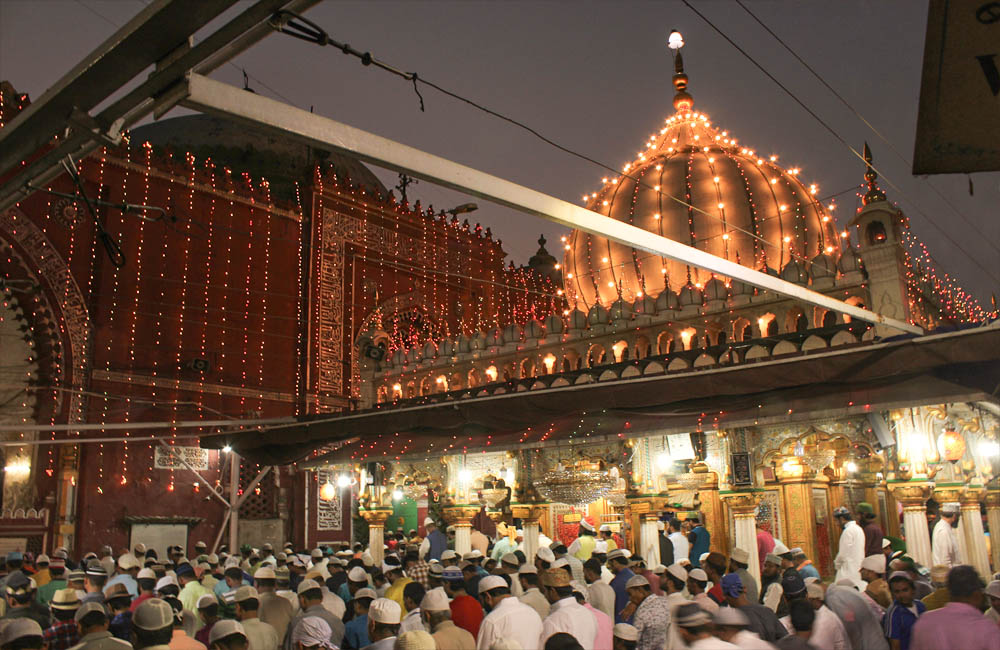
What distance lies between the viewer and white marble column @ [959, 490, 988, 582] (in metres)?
10.0

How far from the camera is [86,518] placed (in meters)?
14.5

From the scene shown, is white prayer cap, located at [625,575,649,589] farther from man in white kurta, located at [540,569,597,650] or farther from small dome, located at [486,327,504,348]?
small dome, located at [486,327,504,348]

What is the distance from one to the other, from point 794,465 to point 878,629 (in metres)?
7.16

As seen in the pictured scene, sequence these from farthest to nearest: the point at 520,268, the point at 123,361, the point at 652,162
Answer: the point at 520,268
the point at 123,361
the point at 652,162

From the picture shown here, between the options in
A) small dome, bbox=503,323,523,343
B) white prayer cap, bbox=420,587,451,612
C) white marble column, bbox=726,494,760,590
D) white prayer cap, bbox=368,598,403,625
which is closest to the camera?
white prayer cap, bbox=368,598,403,625

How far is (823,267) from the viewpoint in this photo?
29.8 ft

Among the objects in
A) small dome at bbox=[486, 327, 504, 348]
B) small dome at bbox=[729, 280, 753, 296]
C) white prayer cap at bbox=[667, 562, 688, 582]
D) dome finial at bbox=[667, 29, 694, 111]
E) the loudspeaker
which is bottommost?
white prayer cap at bbox=[667, 562, 688, 582]

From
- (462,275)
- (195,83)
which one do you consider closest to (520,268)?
(462,275)

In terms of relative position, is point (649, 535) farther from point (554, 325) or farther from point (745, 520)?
point (554, 325)

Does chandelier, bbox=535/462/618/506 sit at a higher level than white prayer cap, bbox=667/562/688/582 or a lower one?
higher

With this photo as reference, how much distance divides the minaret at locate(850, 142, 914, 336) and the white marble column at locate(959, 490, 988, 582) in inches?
141

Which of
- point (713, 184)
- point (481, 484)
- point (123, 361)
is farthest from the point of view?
point (123, 361)

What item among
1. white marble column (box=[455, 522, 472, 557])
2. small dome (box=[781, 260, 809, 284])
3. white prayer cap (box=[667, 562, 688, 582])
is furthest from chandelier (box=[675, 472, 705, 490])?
white prayer cap (box=[667, 562, 688, 582])

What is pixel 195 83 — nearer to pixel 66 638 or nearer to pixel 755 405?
pixel 66 638
